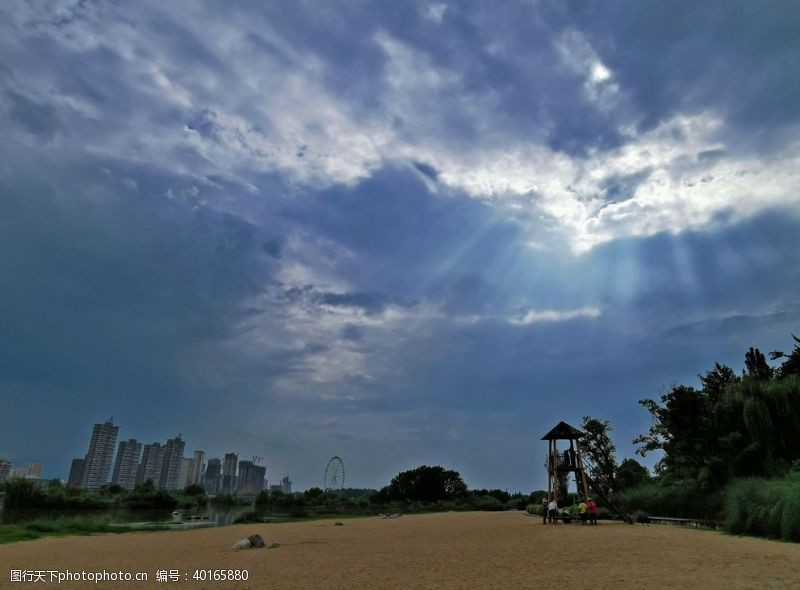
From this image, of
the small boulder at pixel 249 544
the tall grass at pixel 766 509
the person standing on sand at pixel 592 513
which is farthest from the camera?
the person standing on sand at pixel 592 513

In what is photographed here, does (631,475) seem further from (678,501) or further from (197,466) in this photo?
(197,466)

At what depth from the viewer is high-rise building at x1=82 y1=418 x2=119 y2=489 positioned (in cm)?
14975

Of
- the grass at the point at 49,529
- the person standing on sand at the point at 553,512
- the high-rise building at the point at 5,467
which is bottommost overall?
the grass at the point at 49,529

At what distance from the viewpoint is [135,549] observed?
18844mm

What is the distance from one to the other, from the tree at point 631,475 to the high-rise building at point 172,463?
160m

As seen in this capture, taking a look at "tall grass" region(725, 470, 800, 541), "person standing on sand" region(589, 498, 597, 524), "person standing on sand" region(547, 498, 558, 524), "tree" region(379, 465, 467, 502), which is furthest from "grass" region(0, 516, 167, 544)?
"tree" region(379, 465, 467, 502)

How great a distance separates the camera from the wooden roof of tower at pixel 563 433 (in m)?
32.1

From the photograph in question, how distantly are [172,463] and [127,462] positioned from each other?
49.9ft

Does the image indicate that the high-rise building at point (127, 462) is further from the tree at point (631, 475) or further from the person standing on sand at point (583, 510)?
the person standing on sand at point (583, 510)

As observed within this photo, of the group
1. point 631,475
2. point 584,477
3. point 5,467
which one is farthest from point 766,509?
point 5,467

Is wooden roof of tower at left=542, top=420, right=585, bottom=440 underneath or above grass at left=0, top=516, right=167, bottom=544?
above

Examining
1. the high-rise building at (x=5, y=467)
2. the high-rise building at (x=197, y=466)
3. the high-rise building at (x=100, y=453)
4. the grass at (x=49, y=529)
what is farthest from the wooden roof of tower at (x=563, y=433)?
the high-rise building at (x=197, y=466)

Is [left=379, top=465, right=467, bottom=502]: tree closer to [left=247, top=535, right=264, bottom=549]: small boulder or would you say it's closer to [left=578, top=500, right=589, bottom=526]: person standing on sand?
[left=578, top=500, right=589, bottom=526]: person standing on sand

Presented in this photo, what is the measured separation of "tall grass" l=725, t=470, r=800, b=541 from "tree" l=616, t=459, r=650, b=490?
28.8 m
